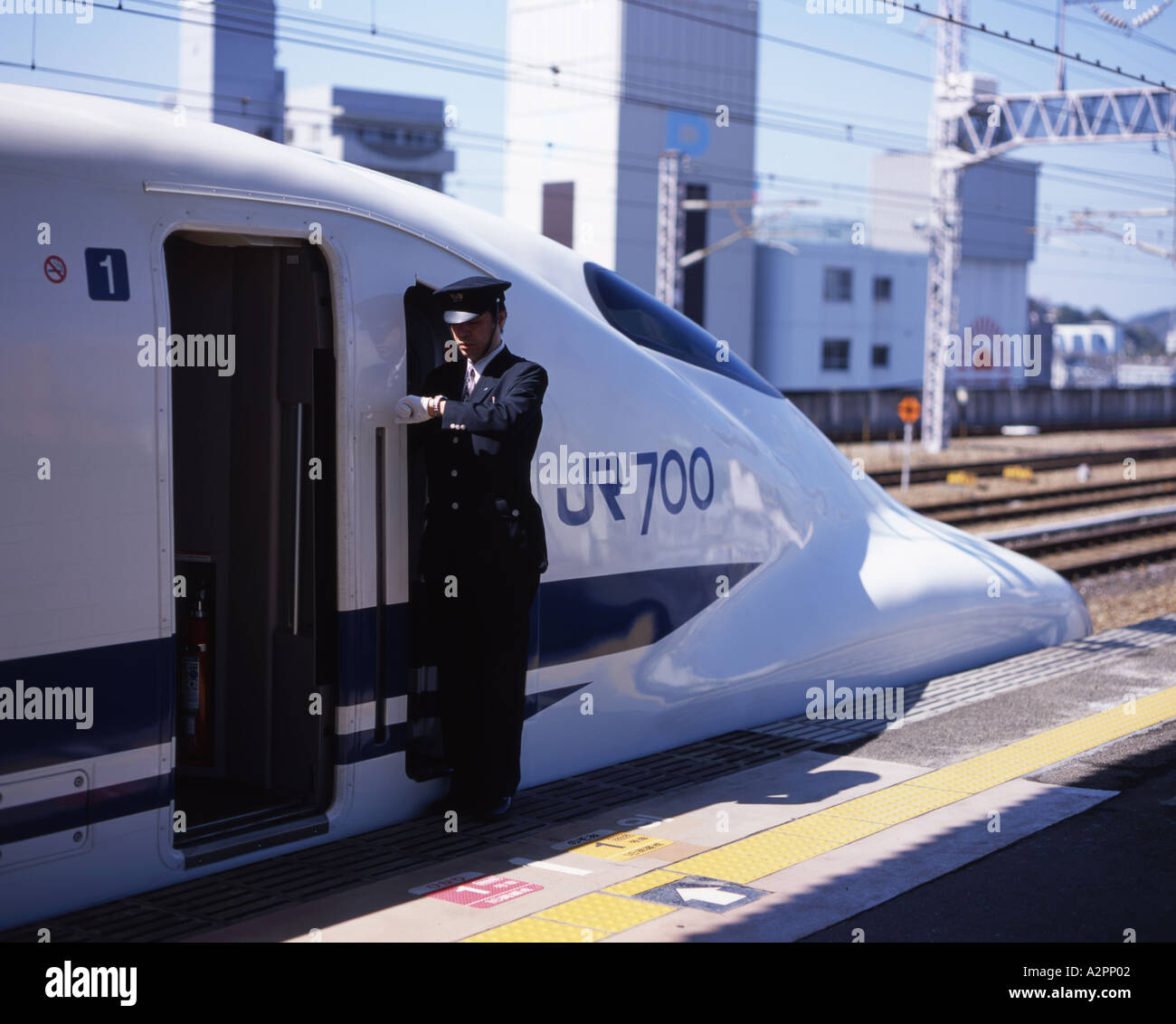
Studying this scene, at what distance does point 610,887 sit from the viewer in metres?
4.69

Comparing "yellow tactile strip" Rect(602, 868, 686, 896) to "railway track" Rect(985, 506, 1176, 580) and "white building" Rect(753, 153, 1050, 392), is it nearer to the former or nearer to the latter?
"railway track" Rect(985, 506, 1176, 580)

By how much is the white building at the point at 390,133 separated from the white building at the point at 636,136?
5.11 meters

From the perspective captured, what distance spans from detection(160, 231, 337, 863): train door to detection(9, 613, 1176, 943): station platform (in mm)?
531

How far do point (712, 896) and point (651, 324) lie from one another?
3.18m

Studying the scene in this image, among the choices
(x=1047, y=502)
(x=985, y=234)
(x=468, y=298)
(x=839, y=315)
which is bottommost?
(x=1047, y=502)

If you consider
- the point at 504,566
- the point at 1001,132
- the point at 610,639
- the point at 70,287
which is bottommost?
the point at 610,639

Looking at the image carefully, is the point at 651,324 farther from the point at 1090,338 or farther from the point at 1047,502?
the point at 1090,338

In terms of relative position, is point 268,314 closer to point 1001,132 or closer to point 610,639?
point 610,639

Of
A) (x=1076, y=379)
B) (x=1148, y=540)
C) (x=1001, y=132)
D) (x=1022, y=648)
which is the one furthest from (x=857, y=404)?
(x=1076, y=379)

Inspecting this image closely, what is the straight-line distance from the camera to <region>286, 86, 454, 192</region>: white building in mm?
62709

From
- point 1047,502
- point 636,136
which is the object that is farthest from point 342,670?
point 636,136

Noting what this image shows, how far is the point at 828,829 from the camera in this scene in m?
5.37

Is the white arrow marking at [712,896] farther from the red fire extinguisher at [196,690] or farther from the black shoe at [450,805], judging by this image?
the red fire extinguisher at [196,690]

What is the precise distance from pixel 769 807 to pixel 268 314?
9.35ft
